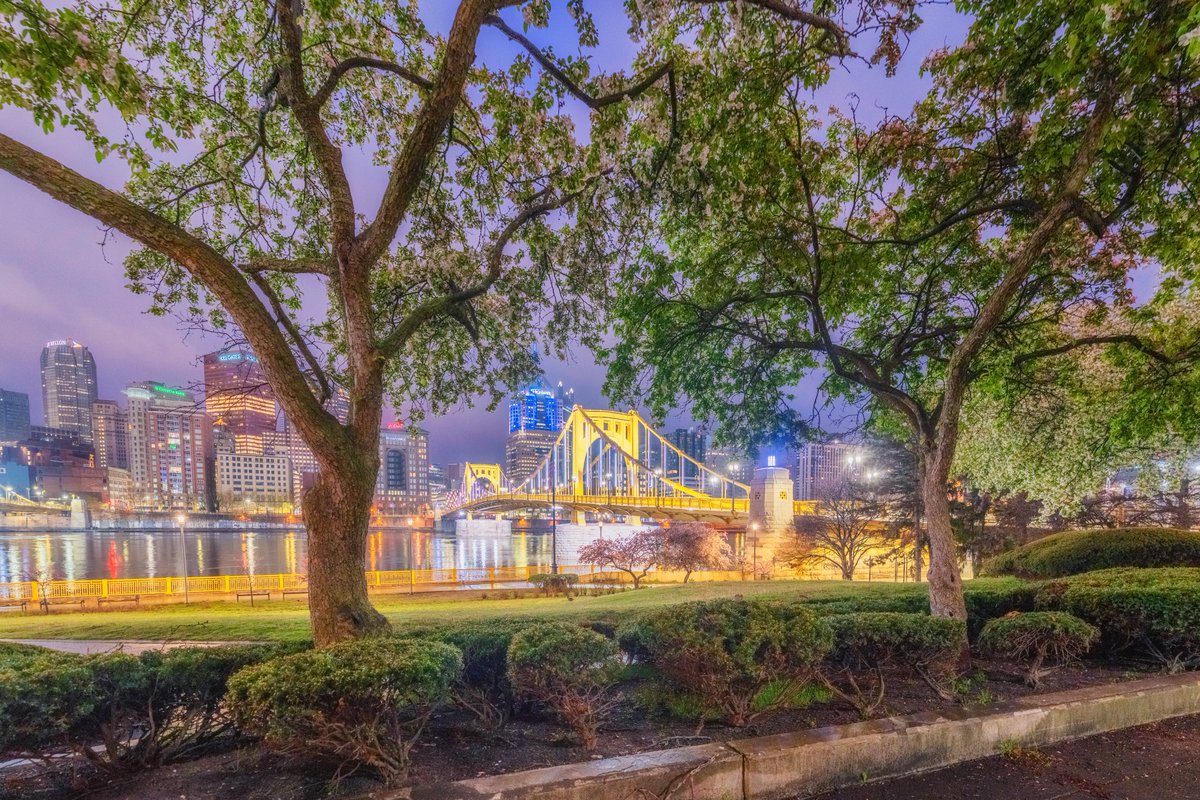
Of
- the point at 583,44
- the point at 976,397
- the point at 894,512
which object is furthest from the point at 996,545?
the point at 583,44

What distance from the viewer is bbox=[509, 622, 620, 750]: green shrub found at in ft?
11.3

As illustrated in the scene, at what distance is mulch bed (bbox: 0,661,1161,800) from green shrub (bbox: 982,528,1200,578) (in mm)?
6740

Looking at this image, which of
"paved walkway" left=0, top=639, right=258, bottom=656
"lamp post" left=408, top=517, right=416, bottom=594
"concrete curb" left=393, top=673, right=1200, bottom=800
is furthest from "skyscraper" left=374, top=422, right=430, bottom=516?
"concrete curb" left=393, top=673, right=1200, bottom=800

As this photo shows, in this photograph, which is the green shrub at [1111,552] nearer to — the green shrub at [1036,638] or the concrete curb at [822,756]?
the green shrub at [1036,638]

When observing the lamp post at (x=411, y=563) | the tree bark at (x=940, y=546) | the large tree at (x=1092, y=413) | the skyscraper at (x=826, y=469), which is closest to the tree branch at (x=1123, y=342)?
the large tree at (x=1092, y=413)

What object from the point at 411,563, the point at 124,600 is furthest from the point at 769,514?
the point at 411,563

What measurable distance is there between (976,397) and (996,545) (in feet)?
52.9

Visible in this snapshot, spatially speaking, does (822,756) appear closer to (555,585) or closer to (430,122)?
(430,122)

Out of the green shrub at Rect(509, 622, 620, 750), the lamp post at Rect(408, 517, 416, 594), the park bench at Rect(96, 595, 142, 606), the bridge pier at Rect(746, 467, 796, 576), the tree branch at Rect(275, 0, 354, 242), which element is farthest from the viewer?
the bridge pier at Rect(746, 467, 796, 576)

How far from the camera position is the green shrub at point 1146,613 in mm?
4617

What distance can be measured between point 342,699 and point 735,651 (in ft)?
8.35

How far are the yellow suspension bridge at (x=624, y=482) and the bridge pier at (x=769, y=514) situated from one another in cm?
496

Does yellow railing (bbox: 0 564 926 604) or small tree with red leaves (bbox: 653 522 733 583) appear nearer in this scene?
yellow railing (bbox: 0 564 926 604)

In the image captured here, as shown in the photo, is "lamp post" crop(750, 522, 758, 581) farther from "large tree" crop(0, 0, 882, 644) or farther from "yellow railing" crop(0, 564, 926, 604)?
"large tree" crop(0, 0, 882, 644)
